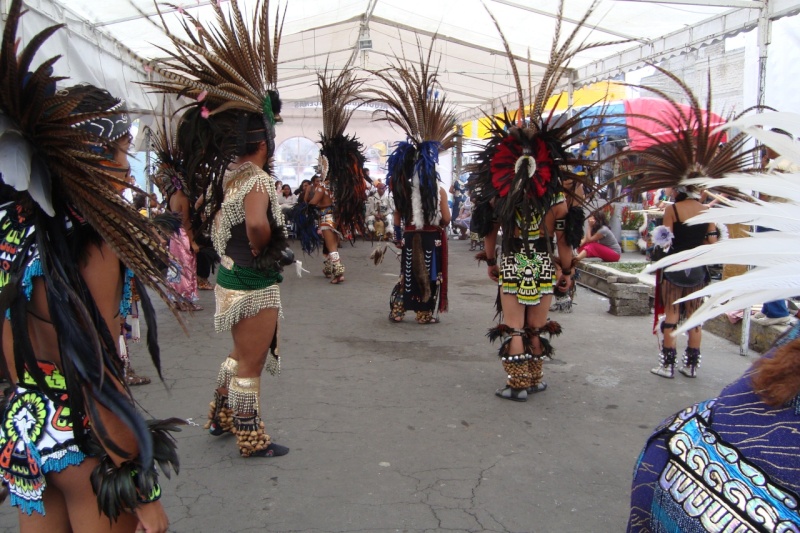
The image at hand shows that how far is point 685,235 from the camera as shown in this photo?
5.39 m

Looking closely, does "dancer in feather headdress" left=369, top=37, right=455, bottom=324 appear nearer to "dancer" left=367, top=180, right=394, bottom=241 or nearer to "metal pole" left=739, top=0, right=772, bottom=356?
"metal pole" left=739, top=0, right=772, bottom=356

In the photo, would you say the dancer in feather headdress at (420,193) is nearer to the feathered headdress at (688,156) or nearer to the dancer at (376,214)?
the feathered headdress at (688,156)

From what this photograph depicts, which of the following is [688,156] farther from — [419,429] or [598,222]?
[598,222]

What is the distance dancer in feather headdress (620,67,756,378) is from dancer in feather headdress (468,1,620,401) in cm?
63

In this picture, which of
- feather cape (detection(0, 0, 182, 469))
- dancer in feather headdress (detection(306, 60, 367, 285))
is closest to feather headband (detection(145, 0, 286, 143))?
feather cape (detection(0, 0, 182, 469))

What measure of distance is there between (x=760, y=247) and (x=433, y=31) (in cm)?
1350

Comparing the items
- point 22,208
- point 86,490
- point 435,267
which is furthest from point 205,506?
point 435,267

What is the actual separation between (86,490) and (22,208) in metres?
0.81

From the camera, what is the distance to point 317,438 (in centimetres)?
414

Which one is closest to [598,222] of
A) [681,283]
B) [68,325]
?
[681,283]

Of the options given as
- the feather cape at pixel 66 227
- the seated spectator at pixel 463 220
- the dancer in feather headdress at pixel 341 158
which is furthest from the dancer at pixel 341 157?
the seated spectator at pixel 463 220

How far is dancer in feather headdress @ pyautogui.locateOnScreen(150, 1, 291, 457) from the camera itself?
137 inches

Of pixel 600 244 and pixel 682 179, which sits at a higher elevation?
pixel 682 179

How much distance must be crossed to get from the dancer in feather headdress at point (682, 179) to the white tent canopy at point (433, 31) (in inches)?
55.0
